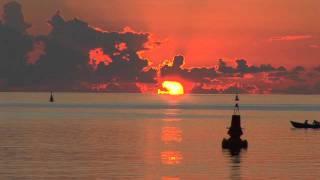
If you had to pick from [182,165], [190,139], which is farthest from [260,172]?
[190,139]

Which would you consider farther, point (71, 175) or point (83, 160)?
point (83, 160)

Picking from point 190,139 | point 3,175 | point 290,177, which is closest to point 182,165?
point 290,177

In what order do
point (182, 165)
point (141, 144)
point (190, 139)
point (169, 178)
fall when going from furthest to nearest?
1. point (190, 139)
2. point (141, 144)
3. point (182, 165)
4. point (169, 178)

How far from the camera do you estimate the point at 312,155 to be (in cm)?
7438

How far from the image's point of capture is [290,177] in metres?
56.8

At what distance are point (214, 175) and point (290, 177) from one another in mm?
5460

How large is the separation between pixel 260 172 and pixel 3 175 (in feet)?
62.6

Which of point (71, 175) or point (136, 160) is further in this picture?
point (136, 160)

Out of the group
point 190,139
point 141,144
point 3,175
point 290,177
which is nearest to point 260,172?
point 290,177

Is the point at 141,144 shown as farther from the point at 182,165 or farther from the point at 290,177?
the point at 290,177

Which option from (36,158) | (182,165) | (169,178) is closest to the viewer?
(169,178)

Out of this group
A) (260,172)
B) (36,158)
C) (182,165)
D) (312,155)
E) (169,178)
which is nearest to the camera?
(169,178)

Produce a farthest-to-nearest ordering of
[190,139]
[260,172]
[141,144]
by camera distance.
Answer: [190,139] < [141,144] < [260,172]

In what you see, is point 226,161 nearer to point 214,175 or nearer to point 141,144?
point 214,175
